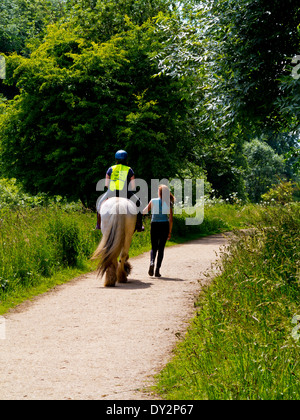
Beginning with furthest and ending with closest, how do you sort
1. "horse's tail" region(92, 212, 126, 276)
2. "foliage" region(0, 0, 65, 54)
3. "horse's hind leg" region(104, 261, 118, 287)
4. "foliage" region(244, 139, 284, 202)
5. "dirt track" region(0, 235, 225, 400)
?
"foliage" region(244, 139, 284, 202) < "foliage" region(0, 0, 65, 54) < "horse's hind leg" region(104, 261, 118, 287) < "horse's tail" region(92, 212, 126, 276) < "dirt track" region(0, 235, 225, 400)

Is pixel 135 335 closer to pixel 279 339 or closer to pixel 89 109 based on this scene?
pixel 279 339

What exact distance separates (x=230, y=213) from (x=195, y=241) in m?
9.00

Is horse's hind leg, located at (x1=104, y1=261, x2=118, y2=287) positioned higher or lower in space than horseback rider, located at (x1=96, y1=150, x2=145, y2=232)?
lower

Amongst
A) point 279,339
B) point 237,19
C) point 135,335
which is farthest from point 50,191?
point 279,339

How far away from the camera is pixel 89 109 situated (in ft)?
73.4

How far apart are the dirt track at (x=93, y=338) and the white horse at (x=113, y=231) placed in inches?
16.0

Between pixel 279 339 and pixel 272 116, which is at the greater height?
pixel 272 116

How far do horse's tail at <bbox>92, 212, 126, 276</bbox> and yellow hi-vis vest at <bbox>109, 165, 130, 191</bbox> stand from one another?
608 mm

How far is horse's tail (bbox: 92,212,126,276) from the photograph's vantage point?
397 inches

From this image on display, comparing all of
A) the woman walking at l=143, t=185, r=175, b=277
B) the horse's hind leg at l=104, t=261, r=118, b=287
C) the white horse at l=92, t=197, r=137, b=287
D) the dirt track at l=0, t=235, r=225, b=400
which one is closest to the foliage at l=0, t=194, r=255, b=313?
the dirt track at l=0, t=235, r=225, b=400

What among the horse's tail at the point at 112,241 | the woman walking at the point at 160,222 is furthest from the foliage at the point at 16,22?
the horse's tail at the point at 112,241

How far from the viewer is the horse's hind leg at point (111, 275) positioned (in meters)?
10.4

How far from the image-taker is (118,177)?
411 inches

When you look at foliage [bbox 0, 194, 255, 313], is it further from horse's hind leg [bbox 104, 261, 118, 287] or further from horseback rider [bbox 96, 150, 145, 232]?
horseback rider [bbox 96, 150, 145, 232]
